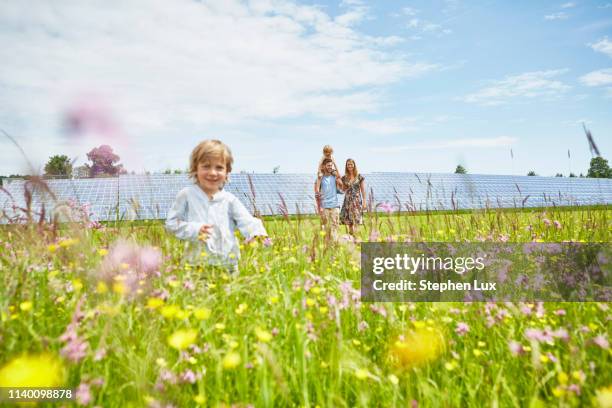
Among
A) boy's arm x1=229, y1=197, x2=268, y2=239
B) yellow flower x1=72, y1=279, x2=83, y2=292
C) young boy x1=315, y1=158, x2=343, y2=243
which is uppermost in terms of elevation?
young boy x1=315, y1=158, x2=343, y2=243

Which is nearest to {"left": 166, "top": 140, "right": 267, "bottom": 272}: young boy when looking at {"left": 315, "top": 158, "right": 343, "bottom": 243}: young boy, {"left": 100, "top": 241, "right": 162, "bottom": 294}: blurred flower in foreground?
{"left": 100, "top": 241, "right": 162, "bottom": 294}: blurred flower in foreground

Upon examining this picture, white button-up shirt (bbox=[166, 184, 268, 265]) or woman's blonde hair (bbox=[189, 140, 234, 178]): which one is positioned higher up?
woman's blonde hair (bbox=[189, 140, 234, 178])

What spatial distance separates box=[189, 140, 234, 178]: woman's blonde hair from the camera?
364cm

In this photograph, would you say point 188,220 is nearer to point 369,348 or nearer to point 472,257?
point 369,348

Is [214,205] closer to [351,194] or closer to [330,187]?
[330,187]

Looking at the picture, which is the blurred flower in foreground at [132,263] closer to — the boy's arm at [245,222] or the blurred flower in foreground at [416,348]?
the boy's arm at [245,222]

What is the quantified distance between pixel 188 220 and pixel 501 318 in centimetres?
268

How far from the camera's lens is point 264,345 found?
1382 mm

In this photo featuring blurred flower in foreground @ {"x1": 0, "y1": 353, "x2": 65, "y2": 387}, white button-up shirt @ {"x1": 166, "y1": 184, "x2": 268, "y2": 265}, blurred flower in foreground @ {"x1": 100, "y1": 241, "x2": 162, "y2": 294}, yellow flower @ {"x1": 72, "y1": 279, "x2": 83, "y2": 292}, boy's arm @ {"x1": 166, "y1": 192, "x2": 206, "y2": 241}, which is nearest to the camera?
blurred flower in foreground @ {"x1": 0, "y1": 353, "x2": 65, "y2": 387}

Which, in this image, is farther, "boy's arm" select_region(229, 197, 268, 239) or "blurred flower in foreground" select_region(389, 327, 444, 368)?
"boy's arm" select_region(229, 197, 268, 239)

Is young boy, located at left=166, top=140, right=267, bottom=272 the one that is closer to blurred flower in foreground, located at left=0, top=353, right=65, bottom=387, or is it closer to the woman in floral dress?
blurred flower in foreground, located at left=0, top=353, right=65, bottom=387

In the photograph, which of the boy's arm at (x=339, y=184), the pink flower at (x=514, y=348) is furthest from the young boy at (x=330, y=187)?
the pink flower at (x=514, y=348)

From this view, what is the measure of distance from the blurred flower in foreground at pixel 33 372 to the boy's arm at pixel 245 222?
2.16 meters

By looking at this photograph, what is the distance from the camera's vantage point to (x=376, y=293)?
105 inches
